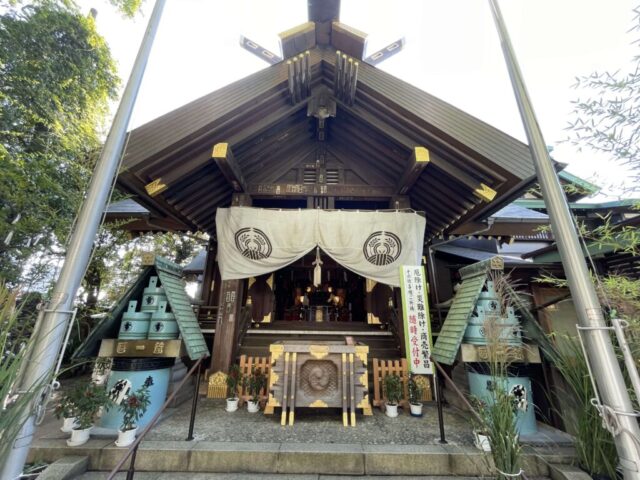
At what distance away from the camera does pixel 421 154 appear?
526 centimetres

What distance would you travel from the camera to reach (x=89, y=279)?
23.8 ft

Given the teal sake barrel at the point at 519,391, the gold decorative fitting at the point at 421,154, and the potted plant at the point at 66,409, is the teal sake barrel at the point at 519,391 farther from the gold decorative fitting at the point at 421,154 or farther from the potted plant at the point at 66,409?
the potted plant at the point at 66,409

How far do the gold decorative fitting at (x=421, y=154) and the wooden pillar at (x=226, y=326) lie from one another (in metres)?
4.95

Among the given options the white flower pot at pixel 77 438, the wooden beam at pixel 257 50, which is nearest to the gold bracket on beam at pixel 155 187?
the white flower pot at pixel 77 438

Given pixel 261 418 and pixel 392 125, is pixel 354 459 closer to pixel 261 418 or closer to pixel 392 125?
pixel 261 418

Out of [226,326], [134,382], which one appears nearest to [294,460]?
[134,382]

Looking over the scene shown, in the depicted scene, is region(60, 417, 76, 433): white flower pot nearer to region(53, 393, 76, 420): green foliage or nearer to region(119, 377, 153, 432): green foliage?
region(53, 393, 76, 420): green foliage

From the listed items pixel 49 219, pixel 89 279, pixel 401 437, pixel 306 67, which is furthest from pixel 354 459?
pixel 89 279

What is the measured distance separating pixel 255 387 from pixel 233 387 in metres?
0.46

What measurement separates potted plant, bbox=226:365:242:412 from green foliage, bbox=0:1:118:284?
3925 mm

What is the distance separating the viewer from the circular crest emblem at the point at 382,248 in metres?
5.88

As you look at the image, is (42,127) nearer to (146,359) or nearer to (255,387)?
(146,359)

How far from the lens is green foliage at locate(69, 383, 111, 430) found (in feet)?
10.3

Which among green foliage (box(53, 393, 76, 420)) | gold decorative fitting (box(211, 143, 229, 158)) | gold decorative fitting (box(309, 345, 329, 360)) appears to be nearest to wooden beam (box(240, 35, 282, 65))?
gold decorative fitting (box(211, 143, 229, 158))
